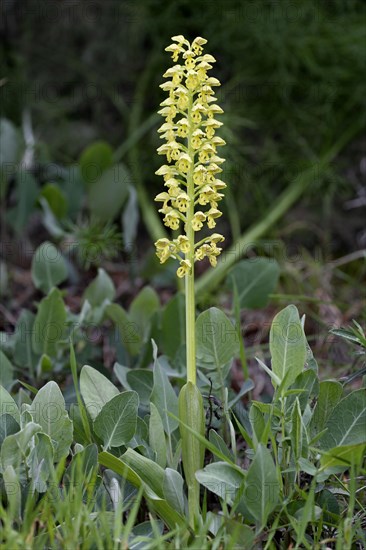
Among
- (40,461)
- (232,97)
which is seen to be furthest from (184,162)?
(232,97)

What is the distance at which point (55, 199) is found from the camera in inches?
105

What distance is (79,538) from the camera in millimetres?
1296

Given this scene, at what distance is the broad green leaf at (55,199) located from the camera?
262 cm

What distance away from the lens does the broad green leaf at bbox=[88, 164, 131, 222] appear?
8.69ft

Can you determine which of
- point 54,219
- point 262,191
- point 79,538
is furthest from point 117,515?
point 262,191

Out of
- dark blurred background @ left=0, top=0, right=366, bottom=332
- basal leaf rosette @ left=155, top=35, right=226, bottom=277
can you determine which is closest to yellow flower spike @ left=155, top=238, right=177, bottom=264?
basal leaf rosette @ left=155, top=35, right=226, bottom=277

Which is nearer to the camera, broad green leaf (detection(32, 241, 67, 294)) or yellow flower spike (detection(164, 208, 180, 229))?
yellow flower spike (detection(164, 208, 180, 229))

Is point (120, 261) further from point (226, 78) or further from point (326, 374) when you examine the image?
point (326, 374)

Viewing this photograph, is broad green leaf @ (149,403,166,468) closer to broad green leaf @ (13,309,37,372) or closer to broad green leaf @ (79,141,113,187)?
broad green leaf @ (13,309,37,372)

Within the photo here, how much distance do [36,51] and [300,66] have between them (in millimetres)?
1206

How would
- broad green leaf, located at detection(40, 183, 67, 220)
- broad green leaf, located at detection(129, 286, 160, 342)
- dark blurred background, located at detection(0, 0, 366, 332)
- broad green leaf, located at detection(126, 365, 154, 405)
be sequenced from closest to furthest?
broad green leaf, located at detection(126, 365, 154, 405), broad green leaf, located at detection(129, 286, 160, 342), broad green leaf, located at detection(40, 183, 67, 220), dark blurred background, located at detection(0, 0, 366, 332)

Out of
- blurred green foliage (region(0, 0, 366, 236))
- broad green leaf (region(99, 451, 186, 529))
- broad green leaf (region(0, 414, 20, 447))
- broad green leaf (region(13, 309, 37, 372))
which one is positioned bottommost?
broad green leaf (region(99, 451, 186, 529))

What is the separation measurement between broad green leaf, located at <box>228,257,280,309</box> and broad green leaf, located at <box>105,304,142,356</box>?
1.03ft

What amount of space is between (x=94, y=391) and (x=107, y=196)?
48.7 inches
